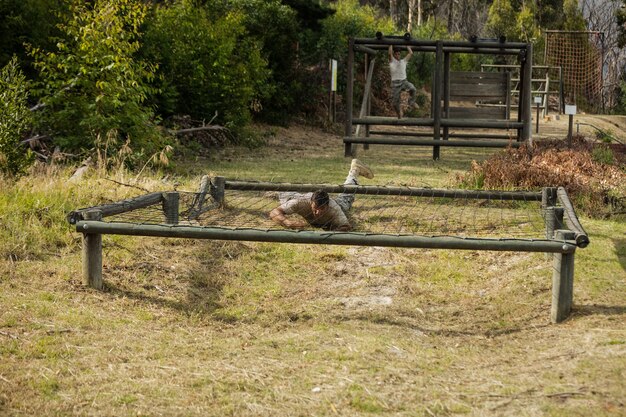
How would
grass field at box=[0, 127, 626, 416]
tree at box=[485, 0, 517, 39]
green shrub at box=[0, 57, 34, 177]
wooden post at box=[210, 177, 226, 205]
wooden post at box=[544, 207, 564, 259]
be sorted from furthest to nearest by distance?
tree at box=[485, 0, 517, 39]
green shrub at box=[0, 57, 34, 177]
wooden post at box=[210, 177, 226, 205]
wooden post at box=[544, 207, 564, 259]
grass field at box=[0, 127, 626, 416]

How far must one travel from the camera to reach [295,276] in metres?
6.76

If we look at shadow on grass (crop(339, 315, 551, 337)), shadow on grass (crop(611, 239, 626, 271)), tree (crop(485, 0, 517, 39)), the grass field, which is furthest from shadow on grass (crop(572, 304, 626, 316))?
tree (crop(485, 0, 517, 39))

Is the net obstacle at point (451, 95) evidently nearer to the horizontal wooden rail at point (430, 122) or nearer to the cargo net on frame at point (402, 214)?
the horizontal wooden rail at point (430, 122)

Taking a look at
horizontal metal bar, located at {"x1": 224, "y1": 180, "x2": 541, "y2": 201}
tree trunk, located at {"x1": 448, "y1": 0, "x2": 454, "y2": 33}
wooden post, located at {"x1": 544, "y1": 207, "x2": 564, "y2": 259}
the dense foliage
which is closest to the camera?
wooden post, located at {"x1": 544, "y1": 207, "x2": 564, "y2": 259}

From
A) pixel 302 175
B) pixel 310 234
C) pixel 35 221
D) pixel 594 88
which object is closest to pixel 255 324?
pixel 310 234

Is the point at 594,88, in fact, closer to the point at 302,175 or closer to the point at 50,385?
the point at 302,175

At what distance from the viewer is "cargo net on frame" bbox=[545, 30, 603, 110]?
111 ft

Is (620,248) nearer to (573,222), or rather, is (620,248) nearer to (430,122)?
(573,222)

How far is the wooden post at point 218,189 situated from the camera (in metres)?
8.64

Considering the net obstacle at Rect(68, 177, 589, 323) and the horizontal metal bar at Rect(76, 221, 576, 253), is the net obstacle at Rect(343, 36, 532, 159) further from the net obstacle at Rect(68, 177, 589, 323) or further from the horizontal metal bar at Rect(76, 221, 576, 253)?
the horizontal metal bar at Rect(76, 221, 576, 253)

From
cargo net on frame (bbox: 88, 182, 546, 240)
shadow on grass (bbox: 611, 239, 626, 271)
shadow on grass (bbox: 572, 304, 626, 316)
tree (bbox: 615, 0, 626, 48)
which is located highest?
tree (bbox: 615, 0, 626, 48)

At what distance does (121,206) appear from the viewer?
6.68 metres

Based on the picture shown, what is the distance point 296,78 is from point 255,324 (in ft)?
54.6

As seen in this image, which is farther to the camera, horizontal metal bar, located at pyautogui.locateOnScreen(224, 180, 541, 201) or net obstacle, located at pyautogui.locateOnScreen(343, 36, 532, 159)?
net obstacle, located at pyautogui.locateOnScreen(343, 36, 532, 159)
